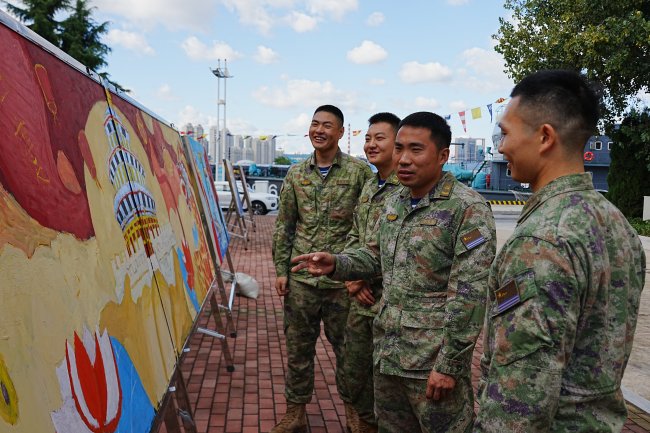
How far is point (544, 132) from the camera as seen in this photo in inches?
62.1

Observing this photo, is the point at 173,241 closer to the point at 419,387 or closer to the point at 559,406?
the point at 419,387

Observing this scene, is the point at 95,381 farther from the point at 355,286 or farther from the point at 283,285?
the point at 283,285

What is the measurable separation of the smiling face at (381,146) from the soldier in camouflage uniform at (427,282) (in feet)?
2.66

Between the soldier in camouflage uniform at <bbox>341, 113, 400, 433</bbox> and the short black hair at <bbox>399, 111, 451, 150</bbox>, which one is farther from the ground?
the short black hair at <bbox>399, 111, 451, 150</bbox>

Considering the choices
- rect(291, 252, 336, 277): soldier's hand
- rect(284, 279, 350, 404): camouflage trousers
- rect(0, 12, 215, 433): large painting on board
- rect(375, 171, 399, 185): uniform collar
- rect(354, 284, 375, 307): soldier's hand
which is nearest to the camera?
rect(0, 12, 215, 433): large painting on board

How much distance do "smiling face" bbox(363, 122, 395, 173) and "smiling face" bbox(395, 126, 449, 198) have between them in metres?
0.88

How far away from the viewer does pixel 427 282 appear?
8.23 ft

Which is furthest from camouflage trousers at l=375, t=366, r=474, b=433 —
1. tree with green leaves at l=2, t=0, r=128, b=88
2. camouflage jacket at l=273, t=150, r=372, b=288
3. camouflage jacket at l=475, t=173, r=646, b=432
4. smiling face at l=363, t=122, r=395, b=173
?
tree with green leaves at l=2, t=0, r=128, b=88

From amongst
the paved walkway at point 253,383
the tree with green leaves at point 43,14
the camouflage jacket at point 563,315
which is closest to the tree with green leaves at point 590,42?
the paved walkway at point 253,383

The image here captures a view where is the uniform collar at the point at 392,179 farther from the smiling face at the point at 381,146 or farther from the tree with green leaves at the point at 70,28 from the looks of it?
the tree with green leaves at the point at 70,28

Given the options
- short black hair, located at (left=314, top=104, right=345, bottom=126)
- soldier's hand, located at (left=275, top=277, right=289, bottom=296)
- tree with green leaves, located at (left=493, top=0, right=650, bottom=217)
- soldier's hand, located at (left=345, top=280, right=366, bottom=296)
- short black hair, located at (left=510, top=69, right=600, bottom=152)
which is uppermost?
tree with green leaves, located at (left=493, top=0, right=650, bottom=217)

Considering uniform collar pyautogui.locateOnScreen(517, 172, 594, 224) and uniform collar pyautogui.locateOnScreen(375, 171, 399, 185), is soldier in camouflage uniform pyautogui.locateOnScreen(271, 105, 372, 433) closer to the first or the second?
uniform collar pyautogui.locateOnScreen(375, 171, 399, 185)

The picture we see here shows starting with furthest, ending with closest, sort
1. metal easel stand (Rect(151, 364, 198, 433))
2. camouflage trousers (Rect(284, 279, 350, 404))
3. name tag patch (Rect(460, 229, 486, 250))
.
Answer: camouflage trousers (Rect(284, 279, 350, 404))
name tag patch (Rect(460, 229, 486, 250))
metal easel stand (Rect(151, 364, 198, 433))

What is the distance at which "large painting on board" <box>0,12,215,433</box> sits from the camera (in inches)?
51.7
